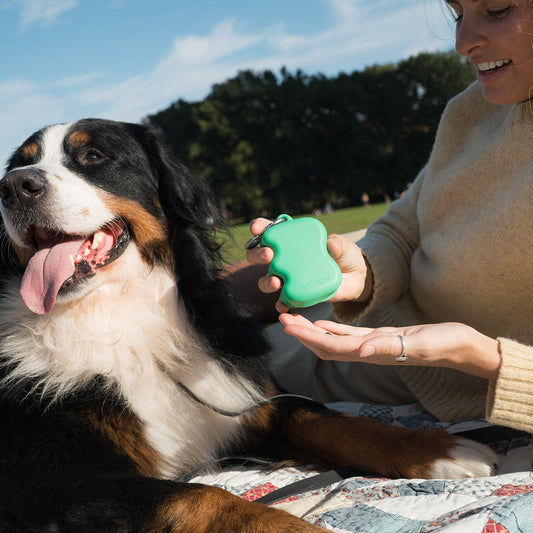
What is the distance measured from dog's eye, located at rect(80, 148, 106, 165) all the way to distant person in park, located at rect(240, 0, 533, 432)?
0.86 metres

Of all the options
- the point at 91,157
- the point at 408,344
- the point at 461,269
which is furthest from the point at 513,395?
the point at 91,157

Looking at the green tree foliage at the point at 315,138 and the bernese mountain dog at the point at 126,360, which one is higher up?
the green tree foliage at the point at 315,138

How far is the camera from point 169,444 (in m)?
2.30

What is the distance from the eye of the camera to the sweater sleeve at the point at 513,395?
6.62 ft

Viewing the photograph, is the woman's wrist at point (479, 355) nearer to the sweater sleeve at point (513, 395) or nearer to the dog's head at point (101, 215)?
the sweater sleeve at point (513, 395)

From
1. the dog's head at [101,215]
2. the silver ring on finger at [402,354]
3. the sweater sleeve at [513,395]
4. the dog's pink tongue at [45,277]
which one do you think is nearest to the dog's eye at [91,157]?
the dog's head at [101,215]

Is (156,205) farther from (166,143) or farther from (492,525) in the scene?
(492,525)

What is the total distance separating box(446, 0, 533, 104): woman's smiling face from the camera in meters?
2.25

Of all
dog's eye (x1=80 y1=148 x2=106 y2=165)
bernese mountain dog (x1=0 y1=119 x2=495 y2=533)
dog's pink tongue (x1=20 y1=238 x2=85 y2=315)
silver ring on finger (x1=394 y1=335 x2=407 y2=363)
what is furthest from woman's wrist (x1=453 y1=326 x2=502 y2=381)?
dog's eye (x1=80 y1=148 x2=106 y2=165)

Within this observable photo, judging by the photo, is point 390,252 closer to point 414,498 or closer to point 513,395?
point 513,395

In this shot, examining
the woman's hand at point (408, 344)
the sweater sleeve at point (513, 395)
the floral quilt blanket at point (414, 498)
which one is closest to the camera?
the floral quilt blanket at point (414, 498)

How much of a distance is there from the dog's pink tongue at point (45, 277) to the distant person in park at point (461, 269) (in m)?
0.76

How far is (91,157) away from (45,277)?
2.02ft

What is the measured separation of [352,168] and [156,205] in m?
43.0
